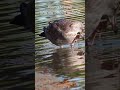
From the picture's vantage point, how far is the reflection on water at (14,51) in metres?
1.80

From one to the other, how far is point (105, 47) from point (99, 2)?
0.26 meters

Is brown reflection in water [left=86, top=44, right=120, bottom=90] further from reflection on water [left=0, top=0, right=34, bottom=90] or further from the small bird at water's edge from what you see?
reflection on water [left=0, top=0, right=34, bottom=90]

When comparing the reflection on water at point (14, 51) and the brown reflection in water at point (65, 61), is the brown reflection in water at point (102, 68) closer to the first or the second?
the brown reflection in water at point (65, 61)

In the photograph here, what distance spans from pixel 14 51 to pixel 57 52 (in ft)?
0.79

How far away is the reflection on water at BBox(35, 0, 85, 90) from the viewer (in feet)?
6.11

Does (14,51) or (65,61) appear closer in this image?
(14,51)

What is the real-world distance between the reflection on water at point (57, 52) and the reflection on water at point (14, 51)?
5 centimetres

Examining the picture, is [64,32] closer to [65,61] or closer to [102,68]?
[65,61]

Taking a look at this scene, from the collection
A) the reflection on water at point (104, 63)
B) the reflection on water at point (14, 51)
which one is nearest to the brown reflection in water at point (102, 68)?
the reflection on water at point (104, 63)

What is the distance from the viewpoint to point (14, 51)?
1.82 meters

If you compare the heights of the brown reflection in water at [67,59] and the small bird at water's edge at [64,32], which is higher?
the small bird at water's edge at [64,32]

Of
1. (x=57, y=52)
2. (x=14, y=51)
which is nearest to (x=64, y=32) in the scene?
(x=57, y=52)

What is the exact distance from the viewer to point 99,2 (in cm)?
193

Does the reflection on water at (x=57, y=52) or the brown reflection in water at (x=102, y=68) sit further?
the brown reflection in water at (x=102, y=68)
